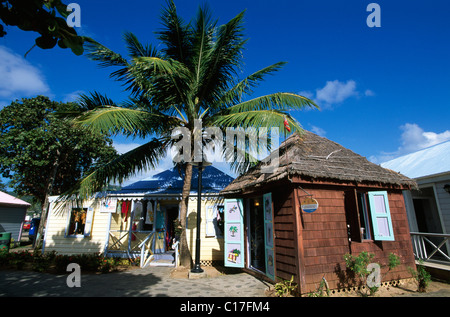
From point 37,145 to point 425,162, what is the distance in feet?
75.6

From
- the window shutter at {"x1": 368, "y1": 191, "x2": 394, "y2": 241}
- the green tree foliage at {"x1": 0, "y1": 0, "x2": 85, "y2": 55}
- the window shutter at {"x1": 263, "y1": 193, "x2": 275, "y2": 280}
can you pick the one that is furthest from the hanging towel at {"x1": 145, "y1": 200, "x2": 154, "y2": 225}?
the green tree foliage at {"x1": 0, "y1": 0, "x2": 85, "y2": 55}

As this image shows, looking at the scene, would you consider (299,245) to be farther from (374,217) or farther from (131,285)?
(131,285)

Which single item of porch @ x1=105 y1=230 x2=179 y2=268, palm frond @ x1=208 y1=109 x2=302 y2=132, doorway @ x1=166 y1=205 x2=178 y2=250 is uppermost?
palm frond @ x1=208 y1=109 x2=302 y2=132

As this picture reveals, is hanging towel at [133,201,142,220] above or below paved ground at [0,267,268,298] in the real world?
above

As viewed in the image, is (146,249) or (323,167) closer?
(323,167)

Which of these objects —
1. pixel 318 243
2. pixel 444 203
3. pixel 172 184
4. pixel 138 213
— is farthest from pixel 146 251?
pixel 444 203

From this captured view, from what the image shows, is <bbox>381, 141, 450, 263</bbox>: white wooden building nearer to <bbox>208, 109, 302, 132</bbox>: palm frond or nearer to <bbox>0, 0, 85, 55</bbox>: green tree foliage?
<bbox>208, 109, 302, 132</bbox>: palm frond

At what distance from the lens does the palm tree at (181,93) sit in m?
7.21

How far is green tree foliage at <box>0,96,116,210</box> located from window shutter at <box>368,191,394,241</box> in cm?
1514

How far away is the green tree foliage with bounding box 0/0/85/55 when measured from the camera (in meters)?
1.79

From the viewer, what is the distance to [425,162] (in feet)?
33.5

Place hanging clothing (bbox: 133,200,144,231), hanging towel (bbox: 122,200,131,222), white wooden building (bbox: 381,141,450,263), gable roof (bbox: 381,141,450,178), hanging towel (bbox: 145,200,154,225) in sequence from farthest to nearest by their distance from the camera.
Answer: hanging clothing (bbox: 133,200,144,231) < hanging towel (bbox: 145,200,154,225) < hanging towel (bbox: 122,200,131,222) < gable roof (bbox: 381,141,450,178) < white wooden building (bbox: 381,141,450,263)
